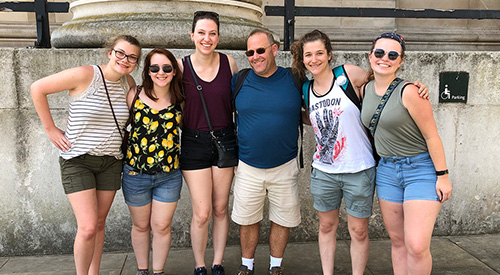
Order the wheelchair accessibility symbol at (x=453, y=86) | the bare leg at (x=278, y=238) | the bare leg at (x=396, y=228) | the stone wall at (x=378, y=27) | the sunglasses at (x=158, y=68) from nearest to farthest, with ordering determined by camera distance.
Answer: the bare leg at (x=396, y=228), the sunglasses at (x=158, y=68), the bare leg at (x=278, y=238), the wheelchair accessibility symbol at (x=453, y=86), the stone wall at (x=378, y=27)

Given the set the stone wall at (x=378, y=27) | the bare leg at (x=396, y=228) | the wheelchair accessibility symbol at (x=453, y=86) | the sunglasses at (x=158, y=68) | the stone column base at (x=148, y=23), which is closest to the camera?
the bare leg at (x=396, y=228)

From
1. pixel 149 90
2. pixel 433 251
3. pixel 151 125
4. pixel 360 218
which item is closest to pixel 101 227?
pixel 151 125

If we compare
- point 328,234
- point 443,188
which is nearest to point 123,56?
point 328,234

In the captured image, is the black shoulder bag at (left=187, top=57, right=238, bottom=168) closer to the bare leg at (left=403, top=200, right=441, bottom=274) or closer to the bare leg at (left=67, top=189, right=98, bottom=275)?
the bare leg at (left=67, top=189, right=98, bottom=275)

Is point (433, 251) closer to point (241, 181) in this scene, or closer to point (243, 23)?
point (241, 181)

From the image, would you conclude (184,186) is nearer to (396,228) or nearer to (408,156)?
(396,228)

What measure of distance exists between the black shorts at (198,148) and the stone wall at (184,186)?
104 centimetres

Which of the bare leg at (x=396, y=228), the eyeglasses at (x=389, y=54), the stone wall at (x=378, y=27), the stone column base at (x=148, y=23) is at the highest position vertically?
the stone wall at (x=378, y=27)

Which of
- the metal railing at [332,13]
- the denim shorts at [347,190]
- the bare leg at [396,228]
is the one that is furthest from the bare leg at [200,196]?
the metal railing at [332,13]

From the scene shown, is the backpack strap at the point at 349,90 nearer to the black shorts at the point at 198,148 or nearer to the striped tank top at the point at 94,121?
the black shorts at the point at 198,148

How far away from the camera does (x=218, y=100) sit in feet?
10.3

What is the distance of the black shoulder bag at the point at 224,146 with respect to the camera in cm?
313

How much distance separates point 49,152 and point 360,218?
293cm

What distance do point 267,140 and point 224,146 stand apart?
0.35 metres
